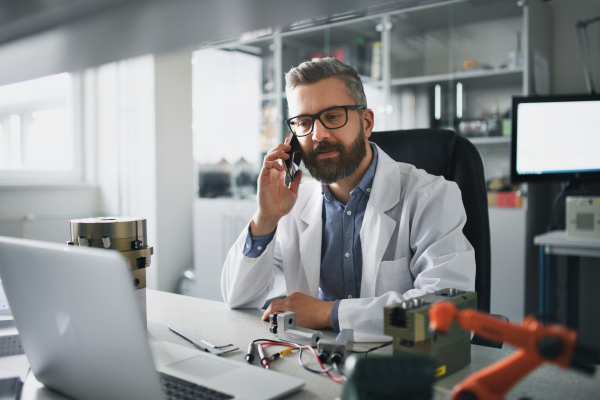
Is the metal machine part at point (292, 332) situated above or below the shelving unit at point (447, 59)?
below

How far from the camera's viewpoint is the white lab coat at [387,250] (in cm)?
114

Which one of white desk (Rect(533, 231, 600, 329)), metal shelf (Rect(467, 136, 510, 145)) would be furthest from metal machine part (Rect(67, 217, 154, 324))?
metal shelf (Rect(467, 136, 510, 145))

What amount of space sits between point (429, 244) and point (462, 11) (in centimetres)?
213

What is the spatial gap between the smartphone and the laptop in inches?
30.3

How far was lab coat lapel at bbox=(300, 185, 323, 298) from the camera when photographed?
1448mm

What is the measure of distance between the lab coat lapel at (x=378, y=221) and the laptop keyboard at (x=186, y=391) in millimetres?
716

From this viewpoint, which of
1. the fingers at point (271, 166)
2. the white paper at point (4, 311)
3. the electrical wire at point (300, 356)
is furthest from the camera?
the fingers at point (271, 166)

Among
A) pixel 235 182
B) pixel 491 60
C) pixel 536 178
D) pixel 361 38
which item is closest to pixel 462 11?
pixel 491 60

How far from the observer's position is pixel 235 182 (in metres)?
3.50

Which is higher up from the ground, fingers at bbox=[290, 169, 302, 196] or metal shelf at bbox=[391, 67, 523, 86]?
metal shelf at bbox=[391, 67, 523, 86]

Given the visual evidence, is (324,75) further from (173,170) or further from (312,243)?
(173,170)

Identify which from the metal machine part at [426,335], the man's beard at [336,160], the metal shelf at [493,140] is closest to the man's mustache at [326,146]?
the man's beard at [336,160]

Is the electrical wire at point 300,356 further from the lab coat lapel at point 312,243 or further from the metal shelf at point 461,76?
the metal shelf at point 461,76

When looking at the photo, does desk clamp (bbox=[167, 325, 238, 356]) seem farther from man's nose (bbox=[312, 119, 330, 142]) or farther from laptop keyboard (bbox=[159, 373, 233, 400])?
man's nose (bbox=[312, 119, 330, 142])
